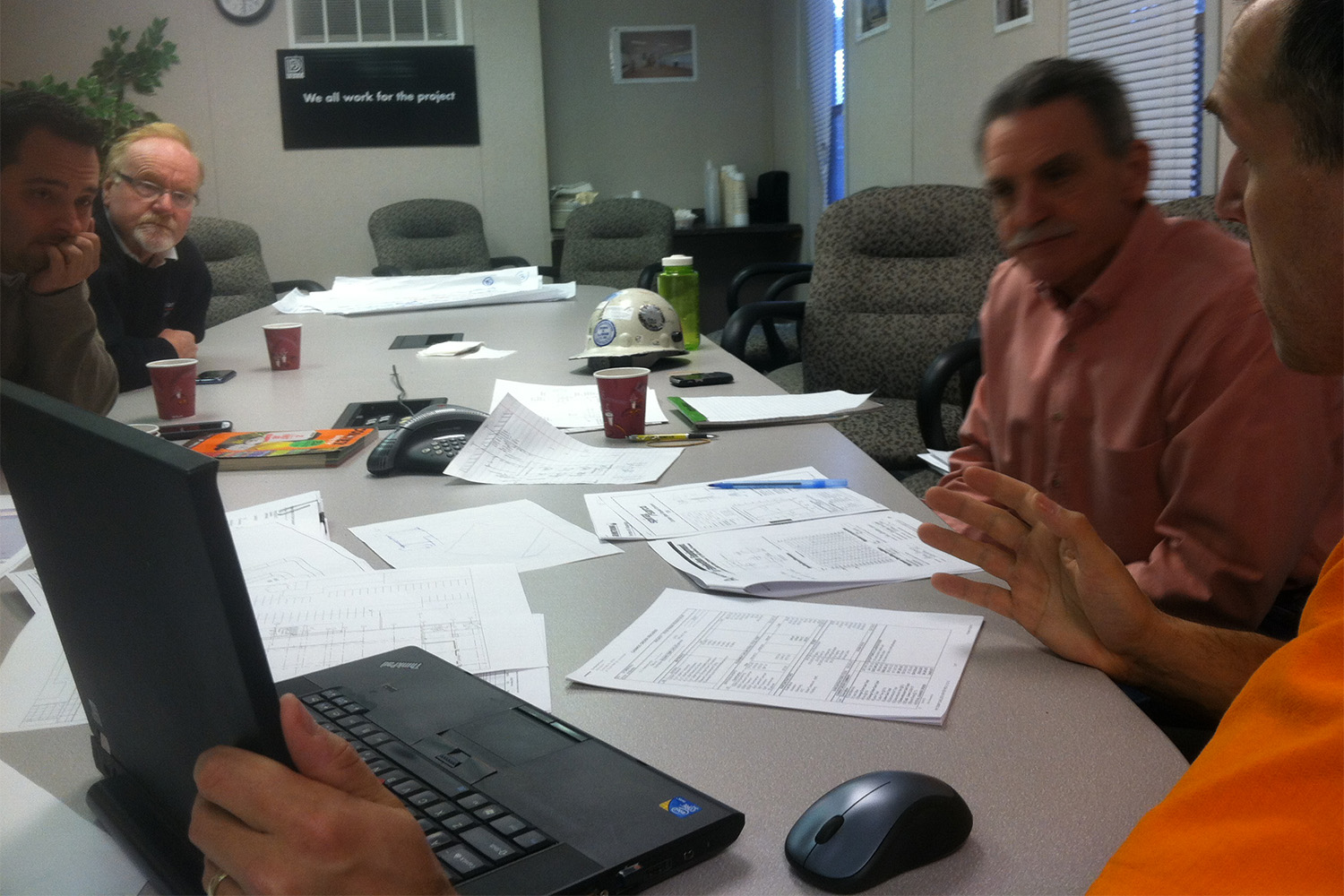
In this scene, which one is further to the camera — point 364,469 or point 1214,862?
point 364,469

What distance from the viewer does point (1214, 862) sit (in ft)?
1.53

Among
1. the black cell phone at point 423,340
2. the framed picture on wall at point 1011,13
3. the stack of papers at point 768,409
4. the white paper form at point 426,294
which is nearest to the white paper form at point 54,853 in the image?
the stack of papers at point 768,409

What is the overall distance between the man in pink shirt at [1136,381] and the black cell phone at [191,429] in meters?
1.12

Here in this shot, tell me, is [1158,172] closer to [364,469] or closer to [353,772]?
[364,469]

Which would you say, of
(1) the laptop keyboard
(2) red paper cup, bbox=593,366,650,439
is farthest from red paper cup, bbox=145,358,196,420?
(1) the laptop keyboard

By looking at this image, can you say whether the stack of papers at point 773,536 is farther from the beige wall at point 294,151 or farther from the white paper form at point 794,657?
the beige wall at point 294,151

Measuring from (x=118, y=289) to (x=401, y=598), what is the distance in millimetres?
2184

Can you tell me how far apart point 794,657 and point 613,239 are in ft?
14.2

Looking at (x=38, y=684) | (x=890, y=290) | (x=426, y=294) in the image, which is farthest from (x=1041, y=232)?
(x=426, y=294)

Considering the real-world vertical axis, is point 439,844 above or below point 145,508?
below

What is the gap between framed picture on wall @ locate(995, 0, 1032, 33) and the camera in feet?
9.94

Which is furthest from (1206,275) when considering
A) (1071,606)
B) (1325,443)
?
(1071,606)

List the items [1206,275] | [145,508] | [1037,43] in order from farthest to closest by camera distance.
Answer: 1. [1037,43]
2. [1206,275]
3. [145,508]

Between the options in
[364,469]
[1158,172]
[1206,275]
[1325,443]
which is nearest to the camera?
[1325,443]
